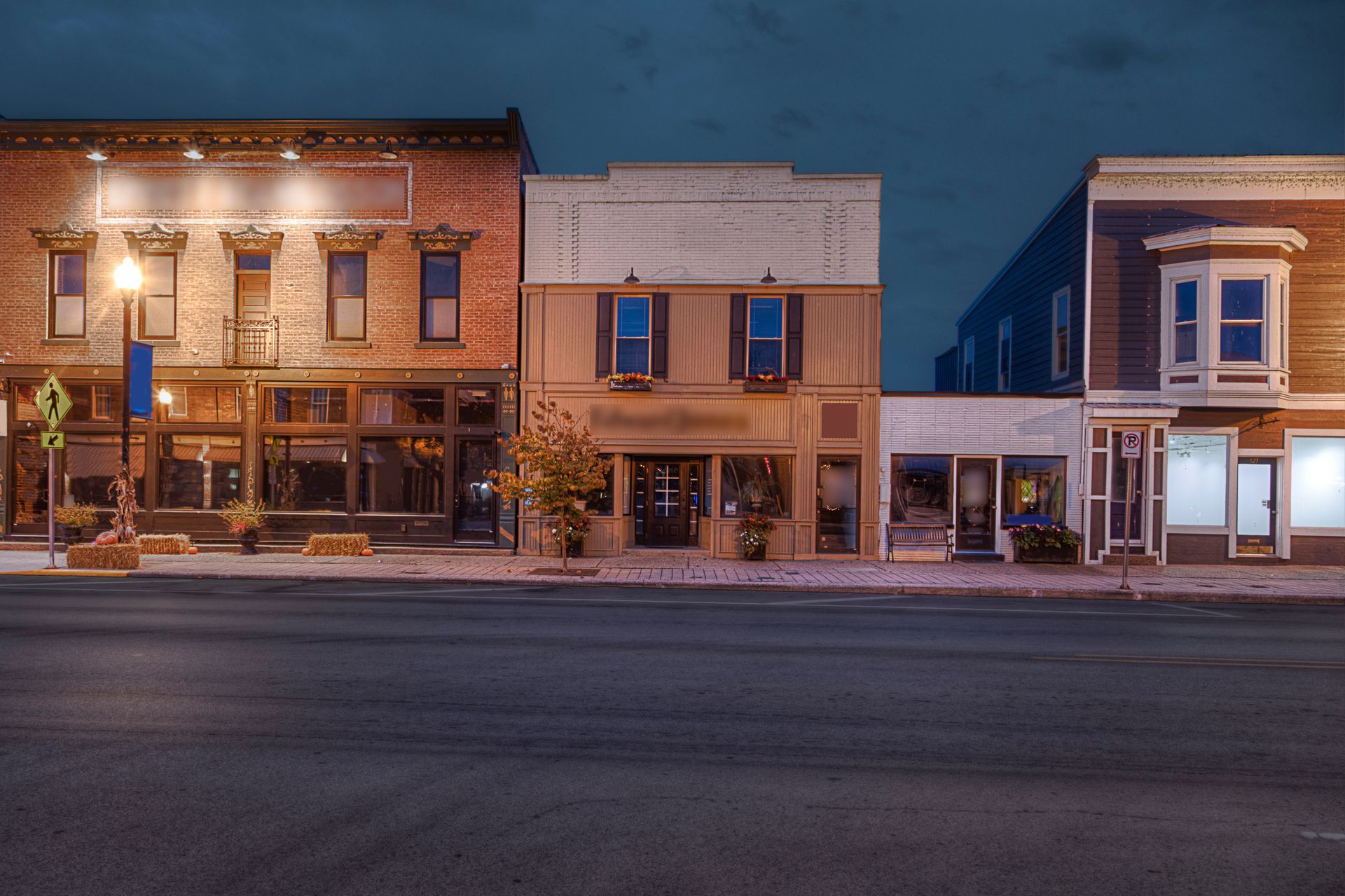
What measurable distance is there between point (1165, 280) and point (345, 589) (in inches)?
744

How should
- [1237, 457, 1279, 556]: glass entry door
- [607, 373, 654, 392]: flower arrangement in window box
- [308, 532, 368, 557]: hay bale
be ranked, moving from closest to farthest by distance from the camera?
[308, 532, 368, 557]: hay bale < [1237, 457, 1279, 556]: glass entry door < [607, 373, 654, 392]: flower arrangement in window box

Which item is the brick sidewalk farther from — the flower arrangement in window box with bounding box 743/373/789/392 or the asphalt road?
the asphalt road

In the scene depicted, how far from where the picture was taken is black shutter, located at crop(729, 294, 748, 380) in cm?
1933

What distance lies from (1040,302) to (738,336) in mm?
8820

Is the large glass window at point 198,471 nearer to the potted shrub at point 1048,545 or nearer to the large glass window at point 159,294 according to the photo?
the large glass window at point 159,294

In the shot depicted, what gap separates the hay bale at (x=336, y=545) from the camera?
18.6m

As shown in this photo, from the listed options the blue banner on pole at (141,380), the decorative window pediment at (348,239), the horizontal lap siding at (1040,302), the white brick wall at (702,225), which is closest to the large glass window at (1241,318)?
the horizontal lap siding at (1040,302)

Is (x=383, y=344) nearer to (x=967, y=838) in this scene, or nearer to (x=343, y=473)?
(x=343, y=473)

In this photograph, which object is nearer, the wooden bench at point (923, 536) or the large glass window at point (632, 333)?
the wooden bench at point (923, 536)

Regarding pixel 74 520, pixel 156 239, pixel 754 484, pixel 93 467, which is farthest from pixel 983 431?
pixel 93 467

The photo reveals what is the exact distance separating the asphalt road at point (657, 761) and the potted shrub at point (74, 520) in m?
10.1

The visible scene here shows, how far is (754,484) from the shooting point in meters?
19.3

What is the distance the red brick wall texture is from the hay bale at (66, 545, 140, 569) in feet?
19.2

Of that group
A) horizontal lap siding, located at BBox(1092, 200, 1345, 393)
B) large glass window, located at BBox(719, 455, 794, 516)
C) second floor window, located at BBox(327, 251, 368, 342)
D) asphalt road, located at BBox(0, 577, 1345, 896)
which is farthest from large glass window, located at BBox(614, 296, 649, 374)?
horizontal lap siding, located at BBox(1092, 200, 1345, 393)
